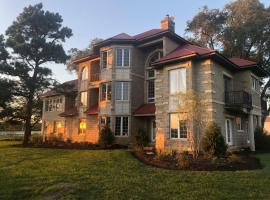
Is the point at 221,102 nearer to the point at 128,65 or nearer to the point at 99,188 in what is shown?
the point at 128,65

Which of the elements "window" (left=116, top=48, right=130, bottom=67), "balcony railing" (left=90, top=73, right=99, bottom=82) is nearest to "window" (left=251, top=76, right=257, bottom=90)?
"window" (left=116, top=48, right=130, bottom=67)

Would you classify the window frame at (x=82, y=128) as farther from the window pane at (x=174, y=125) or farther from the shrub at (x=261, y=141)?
the shrub at (x=261, y=141)

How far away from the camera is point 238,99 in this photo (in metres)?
18.5

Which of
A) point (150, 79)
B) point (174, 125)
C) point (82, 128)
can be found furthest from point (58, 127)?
point (174, 125)

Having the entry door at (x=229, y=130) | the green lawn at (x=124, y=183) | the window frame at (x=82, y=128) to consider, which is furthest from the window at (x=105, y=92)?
the green lawn at (x=124, y=183)

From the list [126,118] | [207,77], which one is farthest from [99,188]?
[126,118]

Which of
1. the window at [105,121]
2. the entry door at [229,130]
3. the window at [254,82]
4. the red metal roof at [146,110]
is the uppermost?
the window at [254,82]

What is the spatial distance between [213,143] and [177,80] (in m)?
5.63

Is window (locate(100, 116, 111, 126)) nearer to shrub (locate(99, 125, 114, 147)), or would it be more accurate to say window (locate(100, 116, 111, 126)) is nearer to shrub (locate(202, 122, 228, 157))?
shrub (locate(99, 125, 114, 147))

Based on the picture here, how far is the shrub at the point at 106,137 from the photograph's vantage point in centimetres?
2092

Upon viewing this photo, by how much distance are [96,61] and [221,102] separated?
48.5 feet

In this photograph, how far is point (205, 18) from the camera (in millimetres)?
32625

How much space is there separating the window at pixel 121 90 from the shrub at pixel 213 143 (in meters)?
9.89

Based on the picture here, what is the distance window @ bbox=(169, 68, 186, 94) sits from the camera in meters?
17.7
